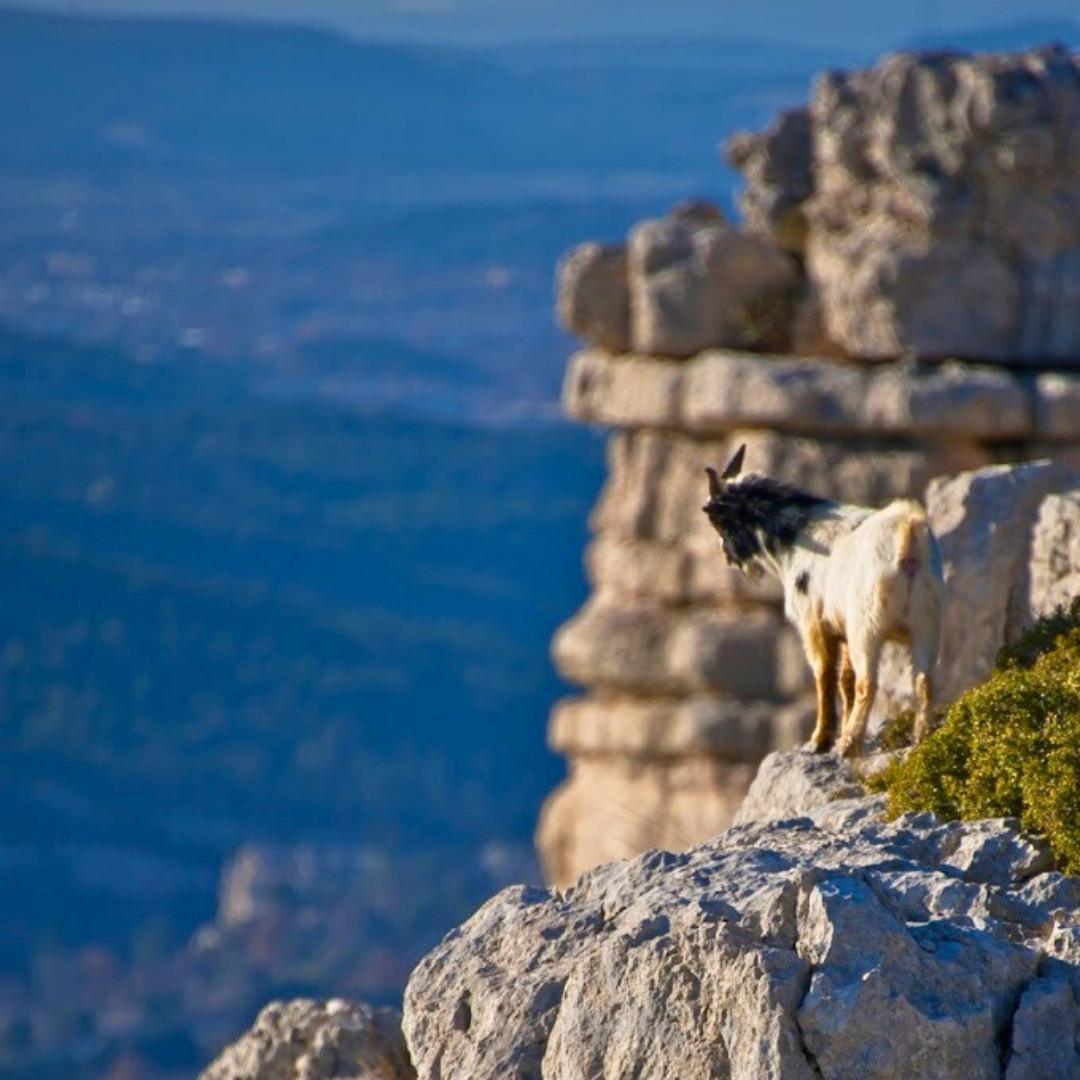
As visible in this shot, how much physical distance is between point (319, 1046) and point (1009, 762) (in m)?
3.43

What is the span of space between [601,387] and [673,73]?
115967 millimetres

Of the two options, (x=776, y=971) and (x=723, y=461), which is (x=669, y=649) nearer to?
(x=723, y=461)

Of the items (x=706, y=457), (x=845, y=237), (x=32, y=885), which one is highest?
(x=845, y=237)

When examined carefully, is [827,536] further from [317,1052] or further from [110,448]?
[110,448]

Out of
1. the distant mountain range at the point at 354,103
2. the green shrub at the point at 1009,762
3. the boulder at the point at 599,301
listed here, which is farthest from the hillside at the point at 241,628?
the green shrub at the point at 1009,762

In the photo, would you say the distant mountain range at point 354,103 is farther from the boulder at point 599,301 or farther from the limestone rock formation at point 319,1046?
the limestone rock formation at point 319,1046

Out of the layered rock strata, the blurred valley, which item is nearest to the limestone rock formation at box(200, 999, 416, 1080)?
the layered rock strata

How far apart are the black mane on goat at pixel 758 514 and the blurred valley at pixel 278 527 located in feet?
218

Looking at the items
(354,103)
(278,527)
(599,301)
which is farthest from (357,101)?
(599,301)

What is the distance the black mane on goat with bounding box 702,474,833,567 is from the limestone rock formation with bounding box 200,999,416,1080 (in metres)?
2.70

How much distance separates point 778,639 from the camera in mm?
26672

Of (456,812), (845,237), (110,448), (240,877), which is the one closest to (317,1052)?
(845,237)

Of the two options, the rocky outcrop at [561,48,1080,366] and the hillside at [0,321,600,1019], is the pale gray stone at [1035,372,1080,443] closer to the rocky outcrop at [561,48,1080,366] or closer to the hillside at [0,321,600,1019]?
the rocky outcrop at [561,48,1080,366]

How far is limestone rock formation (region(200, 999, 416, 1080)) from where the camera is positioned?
11875 mm
